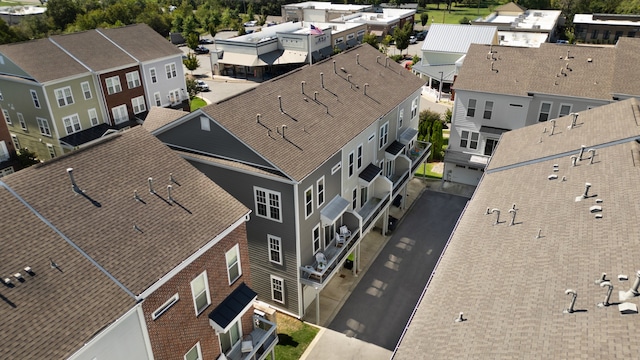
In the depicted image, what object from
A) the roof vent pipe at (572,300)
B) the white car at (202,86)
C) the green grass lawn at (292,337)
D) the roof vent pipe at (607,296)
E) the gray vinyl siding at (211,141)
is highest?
the gray vinyl siding at (211,141)

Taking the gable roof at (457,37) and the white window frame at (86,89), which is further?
the gable roof at (457,37)

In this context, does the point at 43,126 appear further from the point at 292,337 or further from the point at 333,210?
the point at 292,337

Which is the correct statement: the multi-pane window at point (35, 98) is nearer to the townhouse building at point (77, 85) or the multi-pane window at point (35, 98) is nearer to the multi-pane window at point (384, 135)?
the townhouse building at point (77, 85)

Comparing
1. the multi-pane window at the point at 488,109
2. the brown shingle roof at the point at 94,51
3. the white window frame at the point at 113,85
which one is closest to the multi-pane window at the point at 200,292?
the multi-pane window at the point at 488,109

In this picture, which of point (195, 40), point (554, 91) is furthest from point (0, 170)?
point (195, 40)

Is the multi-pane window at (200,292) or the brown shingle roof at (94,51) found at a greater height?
the brown shingle roof at (94,51)

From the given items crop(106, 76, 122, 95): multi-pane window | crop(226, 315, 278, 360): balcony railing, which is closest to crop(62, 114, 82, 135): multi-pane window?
crop(106, 76, 122, 95): multi-pane window

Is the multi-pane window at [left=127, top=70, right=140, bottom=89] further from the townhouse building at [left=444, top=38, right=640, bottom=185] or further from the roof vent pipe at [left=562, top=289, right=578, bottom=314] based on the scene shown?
the roof vent pipe at [left=562, top=289, right=578, bottom=314]
